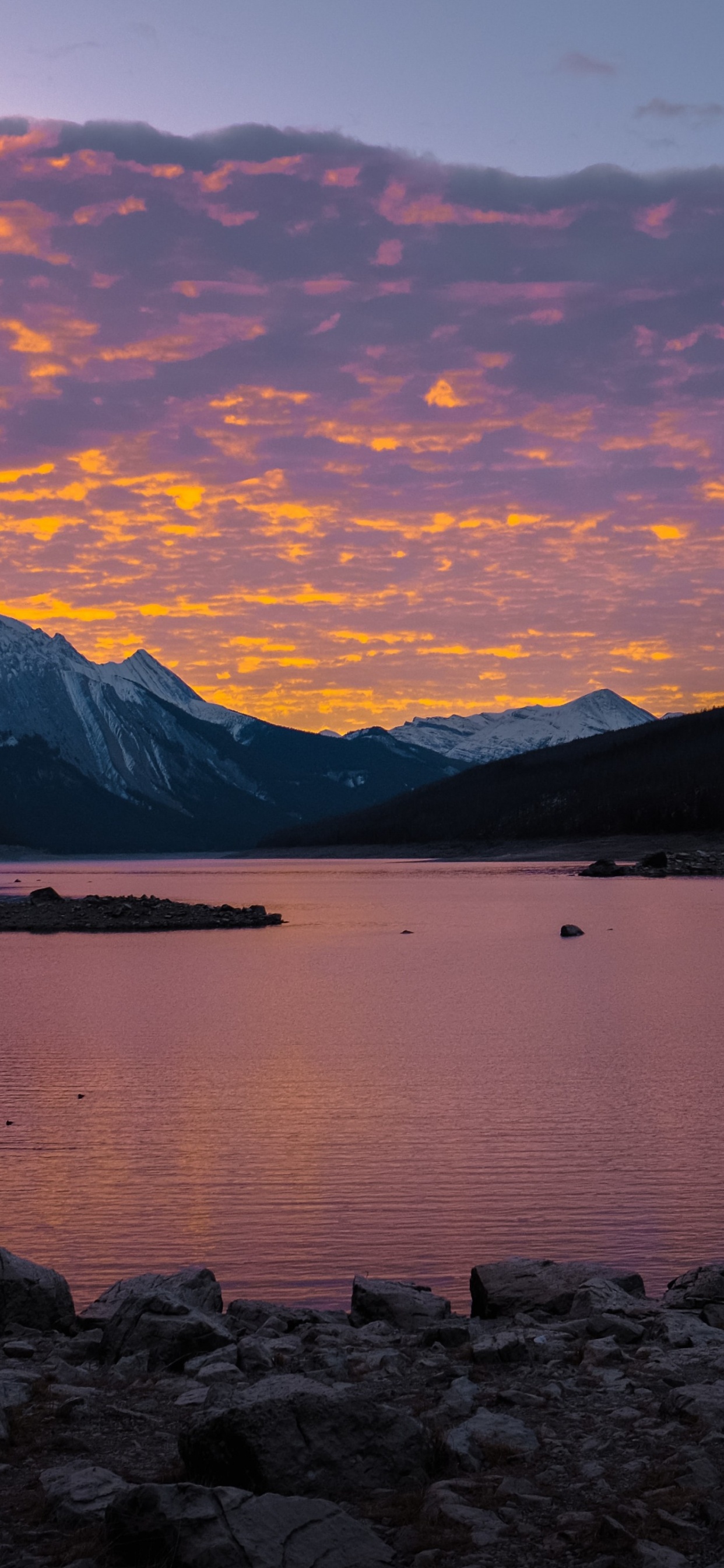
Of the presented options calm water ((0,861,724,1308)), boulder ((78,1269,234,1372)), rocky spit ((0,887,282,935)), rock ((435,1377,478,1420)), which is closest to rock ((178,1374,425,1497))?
rock ((435,1377,478,1420))

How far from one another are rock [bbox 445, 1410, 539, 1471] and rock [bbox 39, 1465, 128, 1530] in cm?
266

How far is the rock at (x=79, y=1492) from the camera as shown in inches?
367

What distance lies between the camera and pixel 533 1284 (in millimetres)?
15539

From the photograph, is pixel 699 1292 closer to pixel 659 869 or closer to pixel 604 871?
pixel 604 871

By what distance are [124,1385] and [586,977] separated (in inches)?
1856

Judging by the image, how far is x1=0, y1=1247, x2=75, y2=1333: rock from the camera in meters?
15.1

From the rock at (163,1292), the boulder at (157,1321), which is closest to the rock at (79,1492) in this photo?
the boulder at (157,1321)

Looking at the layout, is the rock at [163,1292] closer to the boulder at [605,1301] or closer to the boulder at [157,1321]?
the boulder at [157,1321]

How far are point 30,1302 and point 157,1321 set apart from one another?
2.25m

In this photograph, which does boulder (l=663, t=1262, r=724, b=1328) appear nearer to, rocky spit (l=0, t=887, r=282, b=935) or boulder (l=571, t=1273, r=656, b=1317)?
boulder (l=571, t=1273, r=656, b=1317)

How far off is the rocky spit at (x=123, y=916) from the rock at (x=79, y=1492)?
8870cm

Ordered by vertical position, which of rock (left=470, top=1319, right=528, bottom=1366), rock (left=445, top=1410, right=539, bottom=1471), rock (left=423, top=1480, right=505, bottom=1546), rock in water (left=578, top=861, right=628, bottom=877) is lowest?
rock (left=470, top=1319, right=528, bottom=1366)

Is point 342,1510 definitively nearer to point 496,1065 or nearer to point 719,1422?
point 719,1422

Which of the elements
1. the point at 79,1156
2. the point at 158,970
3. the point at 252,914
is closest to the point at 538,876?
the point at 252,914
